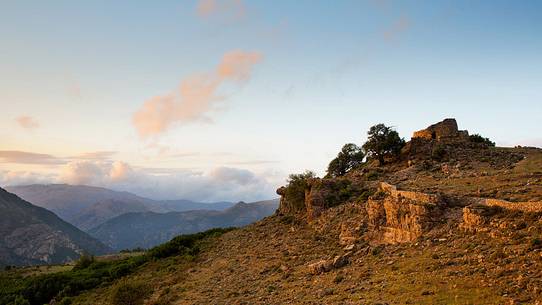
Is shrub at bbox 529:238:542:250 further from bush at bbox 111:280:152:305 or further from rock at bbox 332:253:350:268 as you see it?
bush at bbox 111:280:152:305

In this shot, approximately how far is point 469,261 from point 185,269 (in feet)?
111

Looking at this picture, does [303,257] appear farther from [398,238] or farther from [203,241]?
[203,241]

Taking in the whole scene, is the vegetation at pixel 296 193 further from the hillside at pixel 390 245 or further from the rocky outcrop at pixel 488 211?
the rocky outcrop at pixel 488 211

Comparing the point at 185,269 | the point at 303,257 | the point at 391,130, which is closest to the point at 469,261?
the point at 303,257

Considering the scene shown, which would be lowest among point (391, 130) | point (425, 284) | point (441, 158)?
point (425, 284)

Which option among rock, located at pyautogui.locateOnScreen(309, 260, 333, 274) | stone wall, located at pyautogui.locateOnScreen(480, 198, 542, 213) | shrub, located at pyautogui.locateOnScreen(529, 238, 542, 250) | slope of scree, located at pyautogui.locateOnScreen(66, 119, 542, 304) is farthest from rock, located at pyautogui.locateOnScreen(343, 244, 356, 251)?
shrub, located at pyautogui.locateOnScreen(529, 238, 542, 250)

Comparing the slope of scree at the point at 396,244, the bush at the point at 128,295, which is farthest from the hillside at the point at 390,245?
the bush at the point at 128,295

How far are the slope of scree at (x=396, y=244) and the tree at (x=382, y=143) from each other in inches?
100

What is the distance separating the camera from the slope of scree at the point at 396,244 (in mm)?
21109

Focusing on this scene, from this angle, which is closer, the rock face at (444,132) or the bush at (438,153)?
the bush at (438,153)

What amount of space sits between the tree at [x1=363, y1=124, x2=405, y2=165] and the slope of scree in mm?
2546

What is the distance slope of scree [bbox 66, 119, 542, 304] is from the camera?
21.1 m

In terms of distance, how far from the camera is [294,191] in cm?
5616

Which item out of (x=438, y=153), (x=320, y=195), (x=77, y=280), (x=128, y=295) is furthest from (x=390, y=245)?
(x=77, y=280)
